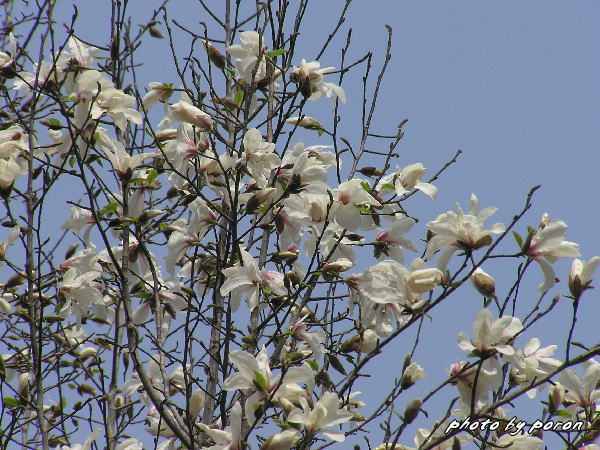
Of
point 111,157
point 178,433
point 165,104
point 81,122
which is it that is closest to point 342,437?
point 178,433

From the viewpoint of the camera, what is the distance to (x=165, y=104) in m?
3.62

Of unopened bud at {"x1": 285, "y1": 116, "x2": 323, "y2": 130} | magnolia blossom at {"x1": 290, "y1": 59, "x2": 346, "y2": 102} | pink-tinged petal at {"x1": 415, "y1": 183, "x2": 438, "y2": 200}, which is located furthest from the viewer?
unopened bud at {"x1": 285, "y1": 116, "x2": 323, "y2": 130}

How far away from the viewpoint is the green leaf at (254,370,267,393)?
95.7 inches

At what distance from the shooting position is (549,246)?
8.45 ft

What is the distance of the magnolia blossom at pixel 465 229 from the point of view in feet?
8.39

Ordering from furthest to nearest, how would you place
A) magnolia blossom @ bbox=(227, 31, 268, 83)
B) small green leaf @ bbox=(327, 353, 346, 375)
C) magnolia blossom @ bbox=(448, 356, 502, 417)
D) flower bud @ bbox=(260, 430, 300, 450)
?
magnolia blossom @ bbox=(227, 31, 268, 83) < small green leaf @ bbox=(327, 353, 346, 375) < magnolia blossom @ bbox=(448, 356, 502, 417) < flower bud @ bbox=(260, 430, 300, 450)

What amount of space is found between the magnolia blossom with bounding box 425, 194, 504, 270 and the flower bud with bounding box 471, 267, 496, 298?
97mm

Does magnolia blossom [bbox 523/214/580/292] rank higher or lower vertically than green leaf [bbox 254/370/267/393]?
higher

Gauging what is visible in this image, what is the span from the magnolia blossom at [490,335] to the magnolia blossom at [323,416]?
466 millimetres

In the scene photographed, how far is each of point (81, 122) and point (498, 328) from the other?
5.95ft

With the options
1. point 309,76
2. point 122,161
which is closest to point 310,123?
point 309,76

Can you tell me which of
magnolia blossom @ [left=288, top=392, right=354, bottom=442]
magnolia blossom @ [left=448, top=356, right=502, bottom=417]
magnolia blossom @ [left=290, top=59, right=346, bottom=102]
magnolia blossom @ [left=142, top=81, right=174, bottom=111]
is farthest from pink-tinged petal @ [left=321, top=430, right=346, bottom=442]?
magnolia blossom @ [left=142, top=81, right=174, bottom=111]

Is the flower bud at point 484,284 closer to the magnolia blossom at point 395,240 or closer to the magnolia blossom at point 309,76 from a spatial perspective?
the magnolia blossom at point 395,240

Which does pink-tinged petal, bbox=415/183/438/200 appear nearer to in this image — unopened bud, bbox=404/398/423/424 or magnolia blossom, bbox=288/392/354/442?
unopened bud, bbox=404/398/423/424
